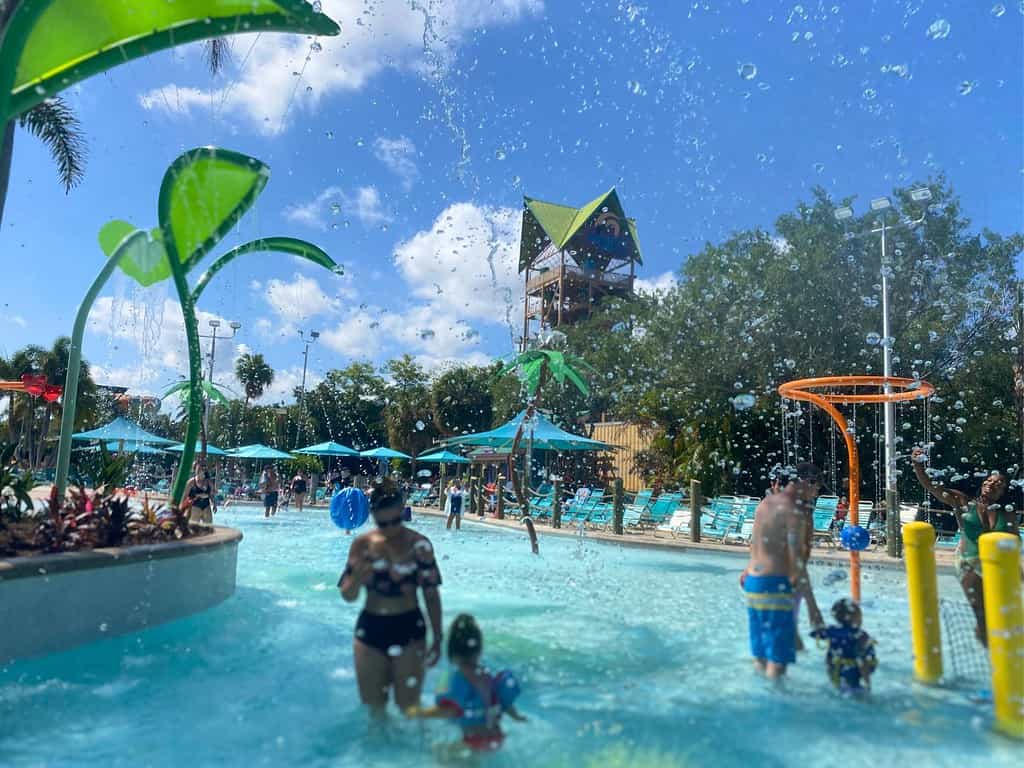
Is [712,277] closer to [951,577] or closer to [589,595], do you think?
[951,577]

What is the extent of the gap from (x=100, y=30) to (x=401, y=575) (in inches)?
227

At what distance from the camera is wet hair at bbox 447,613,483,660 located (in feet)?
11.8

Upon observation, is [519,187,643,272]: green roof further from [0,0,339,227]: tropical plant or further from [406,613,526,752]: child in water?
[406,613,526,752]: child in water

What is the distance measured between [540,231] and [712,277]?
61.9ft

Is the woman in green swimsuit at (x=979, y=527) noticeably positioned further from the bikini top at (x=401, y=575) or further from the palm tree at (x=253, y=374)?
the palm tree at (x=253, y=374)

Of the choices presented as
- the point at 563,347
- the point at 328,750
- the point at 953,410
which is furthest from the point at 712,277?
the point at 328,750

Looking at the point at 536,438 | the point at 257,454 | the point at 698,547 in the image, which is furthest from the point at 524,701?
the point at 257,454

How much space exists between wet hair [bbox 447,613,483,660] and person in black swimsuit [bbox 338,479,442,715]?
35 cm

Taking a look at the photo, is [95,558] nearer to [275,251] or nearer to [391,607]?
[391,607]

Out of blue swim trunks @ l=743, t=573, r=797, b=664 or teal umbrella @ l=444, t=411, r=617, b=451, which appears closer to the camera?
blue swim trunks @ l=743, t=573, r=797, b=664

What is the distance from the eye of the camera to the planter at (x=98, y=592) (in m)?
5.46

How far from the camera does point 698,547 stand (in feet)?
47.6

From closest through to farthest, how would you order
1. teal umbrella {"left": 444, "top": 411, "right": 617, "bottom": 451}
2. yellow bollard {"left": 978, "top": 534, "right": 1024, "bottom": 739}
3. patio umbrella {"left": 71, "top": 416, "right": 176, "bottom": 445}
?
yellow bollard {"left": 978, "top": 534, "right": 1024, "bottom": 739} < teal umbrella {"left": 444, "top": 411, "right": 617, "bottom": 451} < patio umbrella {"left": 71, "top": 416, "right": 176, "bottom": 445}

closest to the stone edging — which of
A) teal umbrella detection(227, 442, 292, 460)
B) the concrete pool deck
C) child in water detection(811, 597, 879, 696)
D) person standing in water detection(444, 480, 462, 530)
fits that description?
child in water detection(811, 597, 879, 696)
